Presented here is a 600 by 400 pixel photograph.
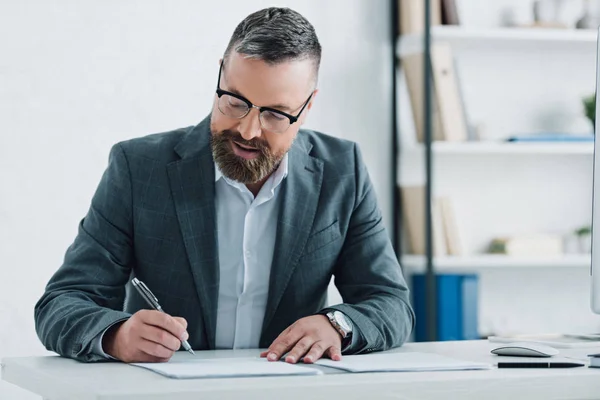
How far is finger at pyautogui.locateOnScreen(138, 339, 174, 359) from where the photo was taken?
1.39 metres

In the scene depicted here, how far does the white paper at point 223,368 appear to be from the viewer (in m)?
1.22

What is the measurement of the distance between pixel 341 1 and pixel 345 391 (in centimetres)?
268

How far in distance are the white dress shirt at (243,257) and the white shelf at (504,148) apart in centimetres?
170

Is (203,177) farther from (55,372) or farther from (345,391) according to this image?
(345,391)

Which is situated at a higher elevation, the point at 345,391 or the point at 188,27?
the point at 188,27

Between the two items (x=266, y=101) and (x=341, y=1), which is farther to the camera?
(x=341, y=1)

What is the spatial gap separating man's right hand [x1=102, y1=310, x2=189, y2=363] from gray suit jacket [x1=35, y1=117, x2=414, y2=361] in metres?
0.23

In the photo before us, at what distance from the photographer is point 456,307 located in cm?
344

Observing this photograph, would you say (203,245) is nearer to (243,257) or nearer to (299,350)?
(243,257)

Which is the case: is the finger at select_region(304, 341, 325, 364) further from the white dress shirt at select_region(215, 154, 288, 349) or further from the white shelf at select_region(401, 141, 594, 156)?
the white shelf at select_region(401, 141, 594, 156)

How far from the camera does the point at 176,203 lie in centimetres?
179

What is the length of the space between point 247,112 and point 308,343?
452 millimetres

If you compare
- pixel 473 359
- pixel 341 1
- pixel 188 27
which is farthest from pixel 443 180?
pixel 473 359

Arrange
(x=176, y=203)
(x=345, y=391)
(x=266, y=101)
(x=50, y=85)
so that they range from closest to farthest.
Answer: (x=345, y=391) → (x=266, y=101) → (x=176, y=203) → (x=50, y=85)
